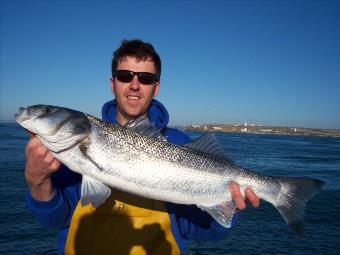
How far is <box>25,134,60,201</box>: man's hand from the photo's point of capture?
12.2 feet

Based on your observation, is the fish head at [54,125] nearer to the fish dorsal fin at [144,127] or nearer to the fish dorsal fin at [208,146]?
the fish dorsal fin at [144,127]

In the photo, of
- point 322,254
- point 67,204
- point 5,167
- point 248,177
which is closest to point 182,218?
point 248,177

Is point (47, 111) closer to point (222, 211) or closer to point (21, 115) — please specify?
point (21, 115)

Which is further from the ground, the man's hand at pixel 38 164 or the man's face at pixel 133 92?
the man's face at pixel 133 92

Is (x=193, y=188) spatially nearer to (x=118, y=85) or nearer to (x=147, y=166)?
(x=147, y=166)

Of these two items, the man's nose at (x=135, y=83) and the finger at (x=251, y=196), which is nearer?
the finger at (x=251, y=196)

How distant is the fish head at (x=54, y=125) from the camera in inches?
150

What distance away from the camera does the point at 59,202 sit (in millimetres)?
4258

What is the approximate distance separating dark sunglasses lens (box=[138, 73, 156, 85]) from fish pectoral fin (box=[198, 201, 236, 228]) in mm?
2231

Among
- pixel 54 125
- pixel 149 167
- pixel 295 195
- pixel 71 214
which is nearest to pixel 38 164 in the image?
pixel 54 125

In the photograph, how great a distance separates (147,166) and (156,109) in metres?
1.94

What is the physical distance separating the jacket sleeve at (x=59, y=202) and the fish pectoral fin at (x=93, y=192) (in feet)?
1.91

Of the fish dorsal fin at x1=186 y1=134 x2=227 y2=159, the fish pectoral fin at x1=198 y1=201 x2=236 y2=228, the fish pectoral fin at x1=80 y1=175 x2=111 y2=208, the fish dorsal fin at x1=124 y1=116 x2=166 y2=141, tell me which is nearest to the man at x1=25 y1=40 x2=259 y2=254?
the fish pectoral fin at x1=198 y1=201 x2=236 y2=228

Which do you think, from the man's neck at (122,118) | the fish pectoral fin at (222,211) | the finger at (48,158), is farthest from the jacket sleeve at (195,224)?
the finger at (48,158)
